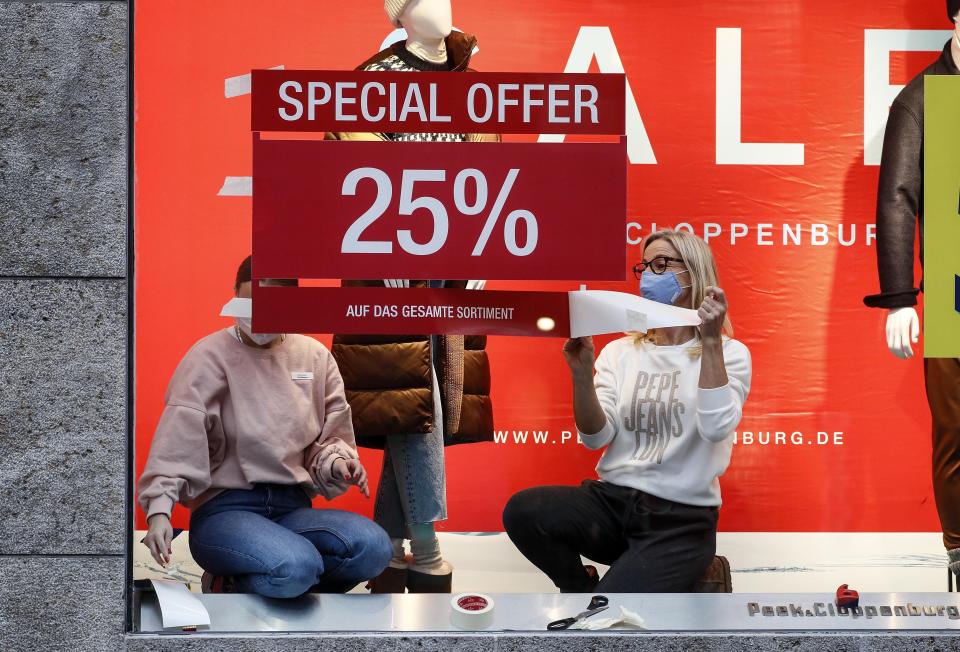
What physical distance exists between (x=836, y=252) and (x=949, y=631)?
131 centimetres

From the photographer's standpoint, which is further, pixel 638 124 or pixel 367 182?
pixel 638 124

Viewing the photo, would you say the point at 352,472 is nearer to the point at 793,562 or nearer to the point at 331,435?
the point at 331,435

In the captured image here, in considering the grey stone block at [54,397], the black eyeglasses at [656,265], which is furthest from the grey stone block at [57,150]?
the black eyeglasses at [656,265]

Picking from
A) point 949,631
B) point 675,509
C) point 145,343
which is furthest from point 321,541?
point 949,631

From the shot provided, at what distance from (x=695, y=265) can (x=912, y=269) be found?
0.73 m

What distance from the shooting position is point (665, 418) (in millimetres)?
4207

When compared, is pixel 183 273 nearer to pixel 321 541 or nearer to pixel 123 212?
pixel 123 212

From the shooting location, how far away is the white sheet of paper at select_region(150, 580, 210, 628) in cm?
403

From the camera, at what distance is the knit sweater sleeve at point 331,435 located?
4180 mm

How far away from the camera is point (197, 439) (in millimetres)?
4074

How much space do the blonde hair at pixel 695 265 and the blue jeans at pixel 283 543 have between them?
1141 mm

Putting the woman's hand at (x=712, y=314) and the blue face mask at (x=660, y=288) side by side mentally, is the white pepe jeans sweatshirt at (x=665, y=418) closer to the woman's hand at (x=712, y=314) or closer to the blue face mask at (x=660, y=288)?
the woman's hand at (x=712, y=314)

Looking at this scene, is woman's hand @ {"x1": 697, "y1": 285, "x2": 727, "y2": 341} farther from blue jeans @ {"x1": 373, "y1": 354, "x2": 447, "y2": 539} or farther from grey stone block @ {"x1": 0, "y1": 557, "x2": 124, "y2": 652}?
grey stone block @ {"x1": 0, "y1": 557, "x2": 124, "y2": 652}

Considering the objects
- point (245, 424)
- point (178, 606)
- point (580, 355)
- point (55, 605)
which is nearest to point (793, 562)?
point (580, 355)
